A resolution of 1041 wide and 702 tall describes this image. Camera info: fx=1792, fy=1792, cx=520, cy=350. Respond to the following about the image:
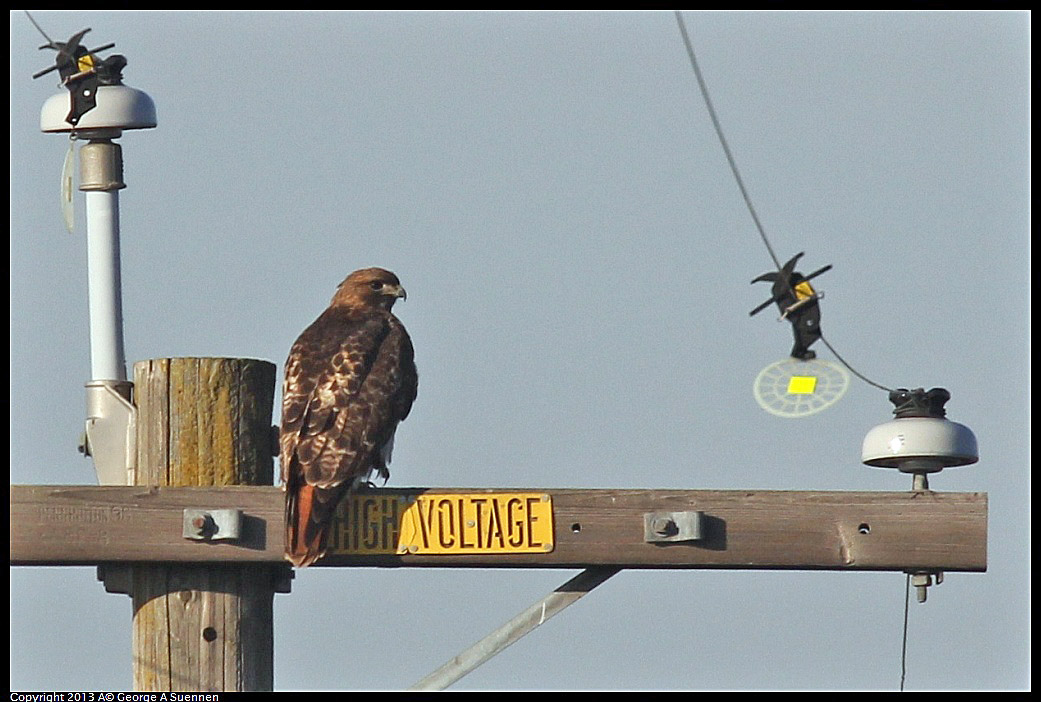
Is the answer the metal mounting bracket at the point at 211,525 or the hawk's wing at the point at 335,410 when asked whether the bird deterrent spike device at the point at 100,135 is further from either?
the metal mounting bracket at the point at 211,525

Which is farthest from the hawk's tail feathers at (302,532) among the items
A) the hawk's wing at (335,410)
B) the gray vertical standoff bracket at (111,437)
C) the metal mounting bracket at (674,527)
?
the metal mounting bracket at (674,527)

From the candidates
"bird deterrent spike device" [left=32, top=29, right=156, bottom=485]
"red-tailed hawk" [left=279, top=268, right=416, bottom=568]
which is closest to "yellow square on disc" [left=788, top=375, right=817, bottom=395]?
"red-tailed hawk" [left=279, top=268, right=416, bottom=568]

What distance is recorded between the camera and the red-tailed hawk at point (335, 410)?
471 cm

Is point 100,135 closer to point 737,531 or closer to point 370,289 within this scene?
point 370,289

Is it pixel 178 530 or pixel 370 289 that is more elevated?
pixel 370 289

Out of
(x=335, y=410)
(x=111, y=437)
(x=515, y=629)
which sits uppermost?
(x=335, y=410)

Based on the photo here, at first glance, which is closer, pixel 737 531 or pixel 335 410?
pixel 737 531

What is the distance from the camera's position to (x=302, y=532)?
464 cm

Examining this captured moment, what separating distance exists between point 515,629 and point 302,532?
614mm

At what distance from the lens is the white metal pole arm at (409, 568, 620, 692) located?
466cm

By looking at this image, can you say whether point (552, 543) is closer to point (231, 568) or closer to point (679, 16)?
point (231, 568)

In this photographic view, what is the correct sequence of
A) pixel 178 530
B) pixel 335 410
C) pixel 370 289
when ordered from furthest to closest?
pixel 370 289, pixel 335 410, pixel 178 530

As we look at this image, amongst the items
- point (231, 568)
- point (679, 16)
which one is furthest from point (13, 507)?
point (679, 16)

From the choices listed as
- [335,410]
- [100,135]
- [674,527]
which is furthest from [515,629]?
[100,135]
